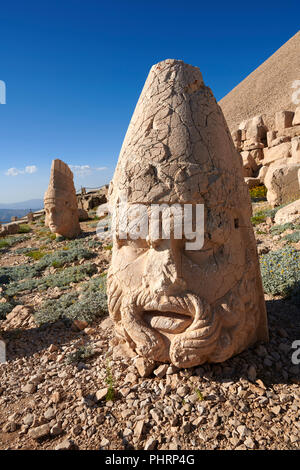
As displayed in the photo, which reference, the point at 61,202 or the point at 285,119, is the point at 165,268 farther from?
the point at 285,119

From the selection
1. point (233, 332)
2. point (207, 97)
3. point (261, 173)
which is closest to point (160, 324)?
Result: point (233, 332)

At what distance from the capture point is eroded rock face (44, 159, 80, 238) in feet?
35.8

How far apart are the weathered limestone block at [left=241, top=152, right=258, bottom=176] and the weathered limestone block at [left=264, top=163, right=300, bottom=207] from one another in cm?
784

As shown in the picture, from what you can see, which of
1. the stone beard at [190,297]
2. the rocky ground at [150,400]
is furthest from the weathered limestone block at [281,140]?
the stone beard at [190,297]

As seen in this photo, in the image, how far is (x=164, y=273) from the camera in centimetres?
229

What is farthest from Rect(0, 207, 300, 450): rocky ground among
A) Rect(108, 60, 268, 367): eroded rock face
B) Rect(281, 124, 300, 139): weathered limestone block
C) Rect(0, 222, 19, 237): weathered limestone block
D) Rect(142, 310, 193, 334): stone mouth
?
Rect(281, 124, 300, 139): weathered limestone block

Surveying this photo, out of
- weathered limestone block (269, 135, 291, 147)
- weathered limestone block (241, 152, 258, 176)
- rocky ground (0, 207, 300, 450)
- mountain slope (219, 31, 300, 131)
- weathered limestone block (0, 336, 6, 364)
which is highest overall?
mountain slope (219, 31, 300, 131)

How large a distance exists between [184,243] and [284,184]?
8.79 metres

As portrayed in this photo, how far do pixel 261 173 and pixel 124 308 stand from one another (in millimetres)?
15828

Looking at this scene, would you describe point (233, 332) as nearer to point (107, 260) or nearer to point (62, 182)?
point (107, 260)

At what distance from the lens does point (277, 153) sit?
1585cm

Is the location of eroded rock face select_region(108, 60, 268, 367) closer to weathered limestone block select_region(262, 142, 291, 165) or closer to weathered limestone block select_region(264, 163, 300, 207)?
weathered limestone block select_region(264, 163, 300, 207)

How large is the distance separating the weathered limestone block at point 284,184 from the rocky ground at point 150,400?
7499 millimetres

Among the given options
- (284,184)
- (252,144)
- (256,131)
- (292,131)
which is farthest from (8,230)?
(292,131)
